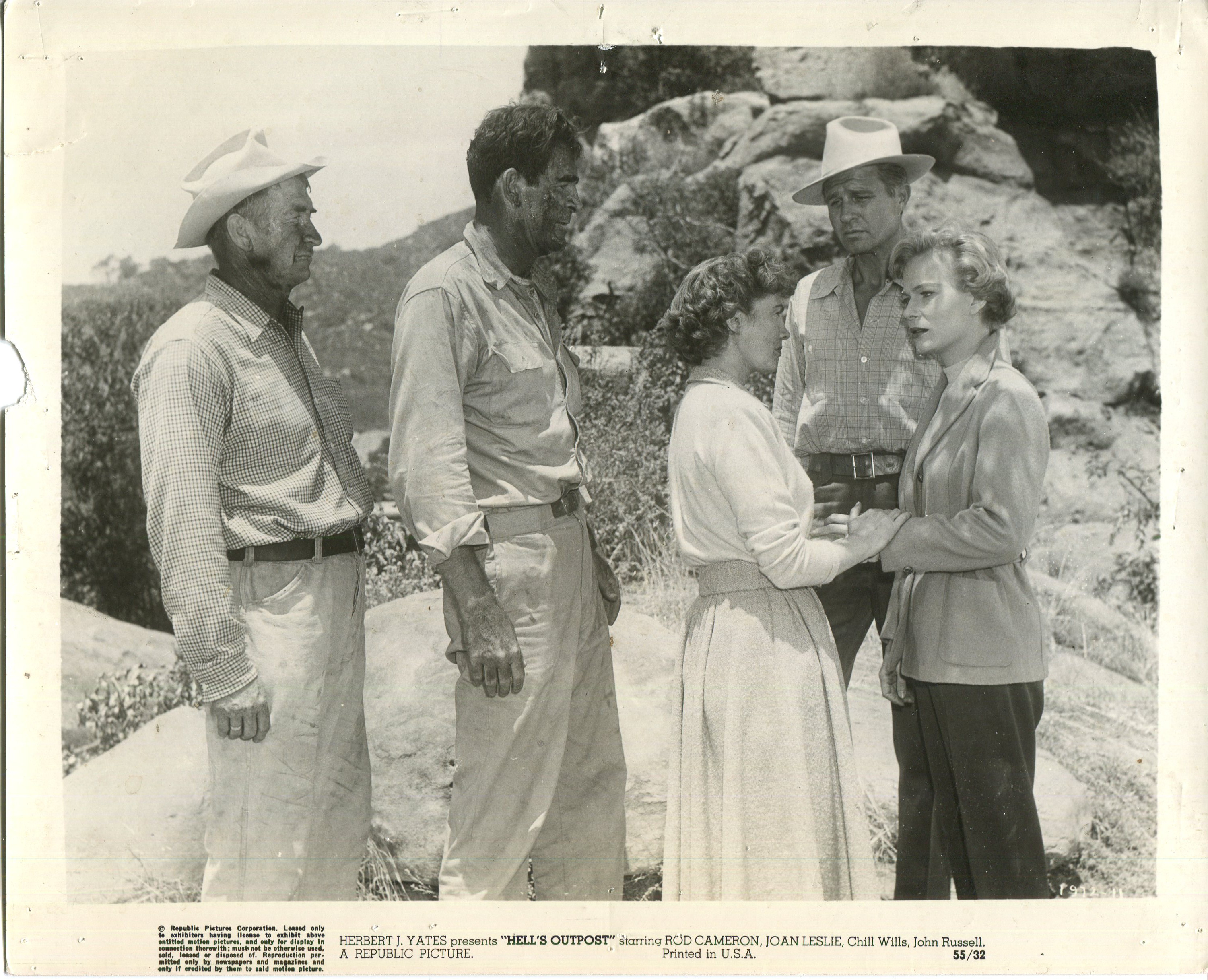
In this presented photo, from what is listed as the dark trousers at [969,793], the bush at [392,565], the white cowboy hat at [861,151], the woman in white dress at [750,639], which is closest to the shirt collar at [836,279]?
the white cowboy hat at [861,151]

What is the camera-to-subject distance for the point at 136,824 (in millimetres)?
4027

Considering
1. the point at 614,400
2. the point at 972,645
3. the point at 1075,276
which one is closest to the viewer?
the point at 972,645

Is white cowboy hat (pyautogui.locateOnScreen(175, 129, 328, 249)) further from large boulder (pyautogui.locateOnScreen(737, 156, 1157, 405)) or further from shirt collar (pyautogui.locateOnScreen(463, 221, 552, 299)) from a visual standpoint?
large boulder (pyautogui.locateOnScreen(737, 156, 1157, 405))

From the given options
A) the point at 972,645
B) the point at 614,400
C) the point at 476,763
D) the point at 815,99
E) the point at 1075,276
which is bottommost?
the point at 476,763

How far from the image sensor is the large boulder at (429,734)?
4.25 metres

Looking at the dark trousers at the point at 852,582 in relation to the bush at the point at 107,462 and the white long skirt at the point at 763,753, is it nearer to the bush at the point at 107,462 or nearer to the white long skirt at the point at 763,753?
the white long skirt at the point at 763,753

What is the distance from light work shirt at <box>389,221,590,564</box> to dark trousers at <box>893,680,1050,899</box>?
1.39m

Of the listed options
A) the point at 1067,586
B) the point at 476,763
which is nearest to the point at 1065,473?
the point at 1067,586

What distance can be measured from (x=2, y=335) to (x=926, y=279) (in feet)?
10.3

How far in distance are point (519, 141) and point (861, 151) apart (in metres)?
1.31

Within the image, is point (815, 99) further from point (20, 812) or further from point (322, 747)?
point (20, 812)

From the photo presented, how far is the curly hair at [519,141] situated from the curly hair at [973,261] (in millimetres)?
1130

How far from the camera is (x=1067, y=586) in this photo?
4.73 m

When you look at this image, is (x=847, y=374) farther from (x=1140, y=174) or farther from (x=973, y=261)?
(x=1140, y=174)
